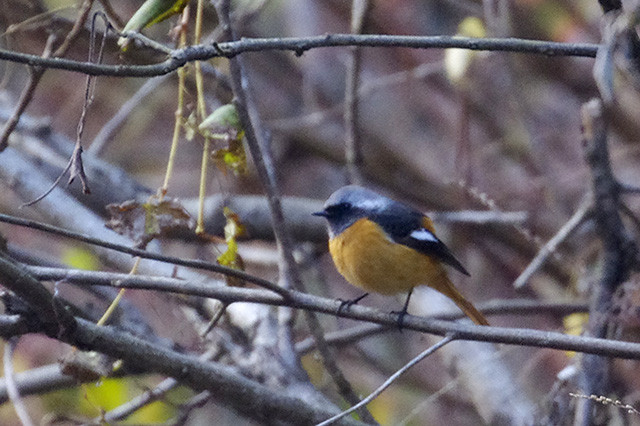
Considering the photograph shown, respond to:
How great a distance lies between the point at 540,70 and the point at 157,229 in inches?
180

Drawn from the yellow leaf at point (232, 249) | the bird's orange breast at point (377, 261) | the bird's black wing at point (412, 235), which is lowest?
the yellow leaf at point (232, 249)

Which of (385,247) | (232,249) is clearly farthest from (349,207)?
(232,249)

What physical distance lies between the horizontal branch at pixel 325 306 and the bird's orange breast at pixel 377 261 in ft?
3.22

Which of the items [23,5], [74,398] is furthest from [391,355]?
[23,5]

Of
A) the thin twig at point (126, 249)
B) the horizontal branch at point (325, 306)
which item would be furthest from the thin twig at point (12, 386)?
the thin twig at point (126, 249)

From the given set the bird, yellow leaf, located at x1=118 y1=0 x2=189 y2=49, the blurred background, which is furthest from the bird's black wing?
yellow leaf, located at x1=118 y1=0 x2=189 y2=49

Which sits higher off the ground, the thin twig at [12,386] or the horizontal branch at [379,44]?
the horizontal branch at [379,44]

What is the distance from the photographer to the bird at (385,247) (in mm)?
3164

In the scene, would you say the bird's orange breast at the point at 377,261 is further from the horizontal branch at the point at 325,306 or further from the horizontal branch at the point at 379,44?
the horizontal branch at the point at 379,44

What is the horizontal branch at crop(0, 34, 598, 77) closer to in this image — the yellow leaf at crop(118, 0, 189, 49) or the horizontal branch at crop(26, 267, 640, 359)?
the yellow leaf at crop(118, 0, 189, 49)

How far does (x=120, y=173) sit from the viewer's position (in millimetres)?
4195

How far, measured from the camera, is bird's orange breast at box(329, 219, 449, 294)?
3.15 m

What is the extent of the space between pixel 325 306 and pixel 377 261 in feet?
3.45

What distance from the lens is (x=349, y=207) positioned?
3418 mm
